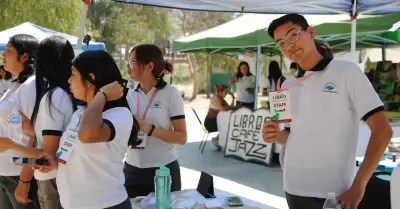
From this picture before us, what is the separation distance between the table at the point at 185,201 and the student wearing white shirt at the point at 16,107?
1.90ft

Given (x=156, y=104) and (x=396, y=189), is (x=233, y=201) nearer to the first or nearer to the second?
(x=156, y=104)

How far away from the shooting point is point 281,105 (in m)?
1.84

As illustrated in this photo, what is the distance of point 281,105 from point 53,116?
1.08 m

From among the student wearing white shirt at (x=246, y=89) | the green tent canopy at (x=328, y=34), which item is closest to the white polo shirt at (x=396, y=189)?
the green tent canopy at (x=328, y=34)

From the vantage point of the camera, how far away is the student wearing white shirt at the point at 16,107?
242 centimetres

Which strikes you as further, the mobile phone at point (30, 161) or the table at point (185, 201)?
the table at point (185, 201)

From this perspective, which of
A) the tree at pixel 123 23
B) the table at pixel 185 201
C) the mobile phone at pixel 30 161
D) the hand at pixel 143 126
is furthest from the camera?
the tree at pixel 123 23

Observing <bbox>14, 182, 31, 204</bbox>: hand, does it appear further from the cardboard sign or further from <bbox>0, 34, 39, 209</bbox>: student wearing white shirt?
the cardboard sign

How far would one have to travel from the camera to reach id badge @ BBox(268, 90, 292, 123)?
182 cm

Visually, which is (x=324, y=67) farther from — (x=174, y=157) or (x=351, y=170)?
(x=174, y=157)

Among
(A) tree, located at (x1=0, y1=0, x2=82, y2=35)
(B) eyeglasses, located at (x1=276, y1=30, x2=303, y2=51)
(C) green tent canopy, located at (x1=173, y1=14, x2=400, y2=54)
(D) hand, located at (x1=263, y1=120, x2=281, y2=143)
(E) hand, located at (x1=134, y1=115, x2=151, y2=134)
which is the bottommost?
(E) hand, located at (x1=134, y1=115, x2=151, y2=134)

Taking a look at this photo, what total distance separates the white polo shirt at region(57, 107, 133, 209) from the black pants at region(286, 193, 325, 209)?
77 centimetres

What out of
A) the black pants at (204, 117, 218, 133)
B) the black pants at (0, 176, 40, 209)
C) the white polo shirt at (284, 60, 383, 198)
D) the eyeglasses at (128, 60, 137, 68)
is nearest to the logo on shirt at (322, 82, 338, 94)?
the white polo shirt at (284, 60, 383, 198)

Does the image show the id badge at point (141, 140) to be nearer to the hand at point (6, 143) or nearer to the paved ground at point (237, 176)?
the hand at point (6, 143)
